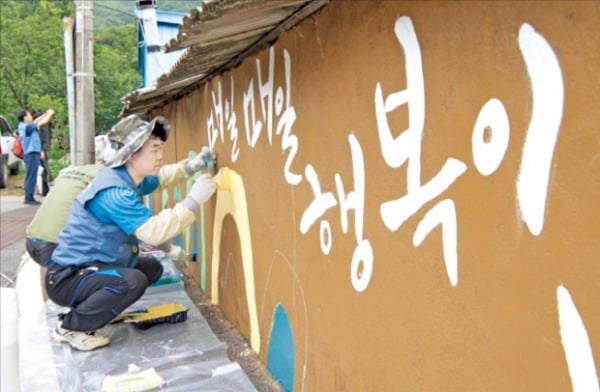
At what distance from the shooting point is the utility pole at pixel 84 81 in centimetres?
591

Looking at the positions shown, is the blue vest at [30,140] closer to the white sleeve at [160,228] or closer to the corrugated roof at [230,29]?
the corrugated roof at [230,29]

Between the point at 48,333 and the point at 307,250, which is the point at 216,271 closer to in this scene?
the point at 48,333

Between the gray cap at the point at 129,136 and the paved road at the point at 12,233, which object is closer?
the gray cap at the point at 129,136

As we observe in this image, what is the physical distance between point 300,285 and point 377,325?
820mm

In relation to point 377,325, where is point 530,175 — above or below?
above

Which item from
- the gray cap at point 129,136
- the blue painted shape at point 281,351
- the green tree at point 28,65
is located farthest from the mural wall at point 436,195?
the green tree at point 28,65

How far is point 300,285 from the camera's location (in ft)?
9.23

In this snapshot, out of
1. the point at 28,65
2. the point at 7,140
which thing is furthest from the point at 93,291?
the point at 28,65

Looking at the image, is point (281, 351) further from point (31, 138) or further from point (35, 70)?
point (35, 70)

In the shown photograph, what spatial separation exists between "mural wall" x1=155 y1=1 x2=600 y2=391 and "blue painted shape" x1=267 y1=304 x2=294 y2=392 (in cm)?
2

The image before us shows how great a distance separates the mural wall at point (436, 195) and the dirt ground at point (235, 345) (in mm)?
206

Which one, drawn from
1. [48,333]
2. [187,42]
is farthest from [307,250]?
[48,333]

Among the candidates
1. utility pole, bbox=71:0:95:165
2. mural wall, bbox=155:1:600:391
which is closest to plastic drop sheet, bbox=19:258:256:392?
mural wall, bbox=155:1:600:391

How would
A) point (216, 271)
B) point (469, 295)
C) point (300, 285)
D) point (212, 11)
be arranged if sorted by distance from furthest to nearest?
point (216, 271) → point (300, 285) → point (212, 11) → point (469, 295)
